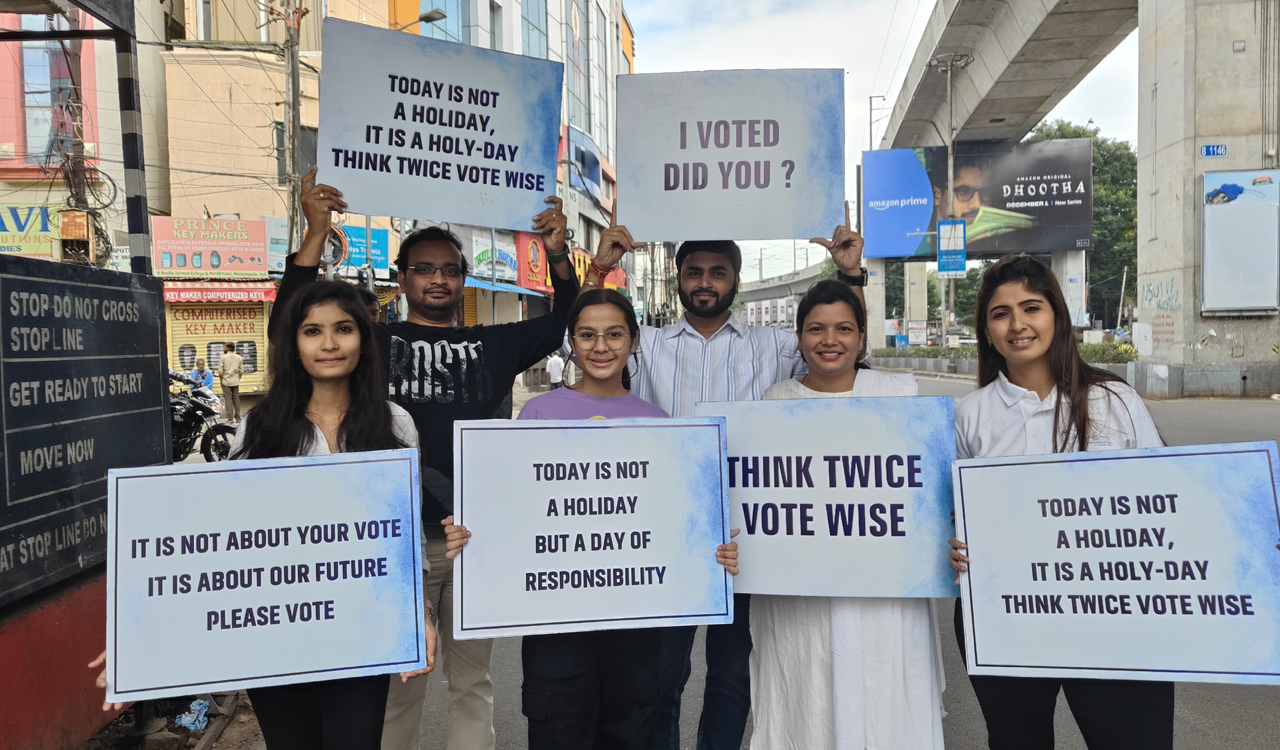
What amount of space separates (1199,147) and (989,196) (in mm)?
16272

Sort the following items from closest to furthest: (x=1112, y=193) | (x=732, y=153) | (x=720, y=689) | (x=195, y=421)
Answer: (x=720, y=689) < (x=732, y=153) < (x=195, y=421) < (x=1112, y=193)

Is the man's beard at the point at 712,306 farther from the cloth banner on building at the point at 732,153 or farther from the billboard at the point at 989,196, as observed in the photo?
the billboard at the point at 989,196

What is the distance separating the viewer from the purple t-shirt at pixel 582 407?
105 inches

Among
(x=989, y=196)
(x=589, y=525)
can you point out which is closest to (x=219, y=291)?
(x=589, y=525)

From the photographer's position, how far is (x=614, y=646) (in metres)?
2.45

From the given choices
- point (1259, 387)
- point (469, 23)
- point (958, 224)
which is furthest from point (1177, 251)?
point (469, 23)

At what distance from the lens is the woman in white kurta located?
2.48 meters

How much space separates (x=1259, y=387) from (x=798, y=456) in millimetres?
17261

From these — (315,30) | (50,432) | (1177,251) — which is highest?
(315,30)

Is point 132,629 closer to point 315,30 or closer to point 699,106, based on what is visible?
point 699,106

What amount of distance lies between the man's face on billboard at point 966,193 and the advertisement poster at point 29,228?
2801 cm

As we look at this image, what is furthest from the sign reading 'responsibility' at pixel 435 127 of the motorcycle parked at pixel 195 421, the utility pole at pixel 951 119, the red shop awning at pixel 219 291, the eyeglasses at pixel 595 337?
the utility pole at pixel 951 119

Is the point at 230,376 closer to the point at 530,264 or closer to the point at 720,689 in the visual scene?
the point at 530,264

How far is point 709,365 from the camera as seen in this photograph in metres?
3.23
